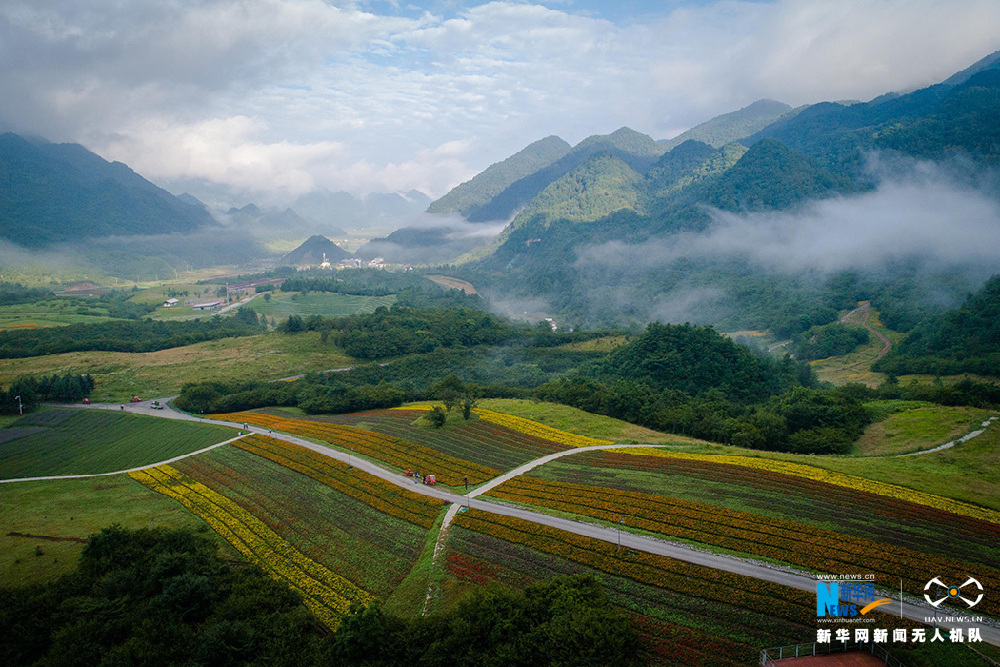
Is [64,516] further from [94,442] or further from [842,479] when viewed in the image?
[842,479]

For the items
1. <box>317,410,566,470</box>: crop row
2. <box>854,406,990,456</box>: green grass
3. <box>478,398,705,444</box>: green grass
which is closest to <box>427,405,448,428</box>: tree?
<box>317,410,566,470</box>: crop row

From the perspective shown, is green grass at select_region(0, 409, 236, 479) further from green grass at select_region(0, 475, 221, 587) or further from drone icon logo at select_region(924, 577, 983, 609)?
drone icon logo at select_region(924, 577, 983, 609)

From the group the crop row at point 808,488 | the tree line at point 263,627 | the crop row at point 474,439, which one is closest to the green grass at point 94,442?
the crop row at point 474,439

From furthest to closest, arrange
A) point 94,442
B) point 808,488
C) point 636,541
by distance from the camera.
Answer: point 94,442, point 808,488, point 636,541

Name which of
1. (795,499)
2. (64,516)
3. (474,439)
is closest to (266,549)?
(64,516)

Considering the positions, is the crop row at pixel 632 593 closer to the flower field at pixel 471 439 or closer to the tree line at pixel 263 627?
the tree line at pixel 263 627

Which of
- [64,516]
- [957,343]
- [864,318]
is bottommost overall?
[957,343]
